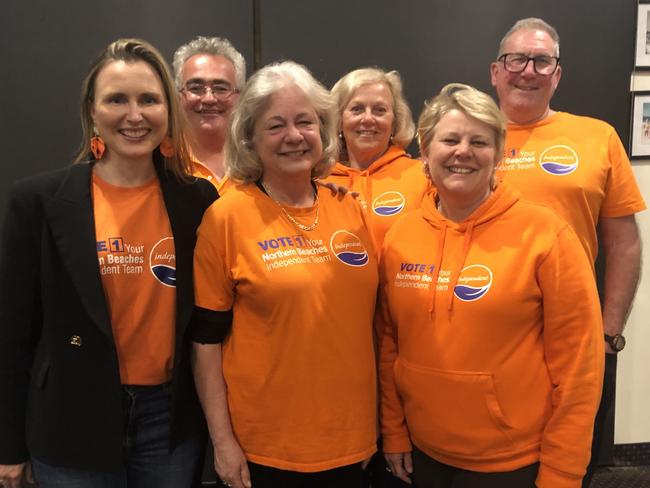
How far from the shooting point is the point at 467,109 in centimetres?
151

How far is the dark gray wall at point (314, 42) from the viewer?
2695mm

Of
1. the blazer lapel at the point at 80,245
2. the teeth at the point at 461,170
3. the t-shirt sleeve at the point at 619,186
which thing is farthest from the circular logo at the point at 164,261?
the t-shirt sleeve at the point at 619,186

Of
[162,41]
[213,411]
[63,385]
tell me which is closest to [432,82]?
[162,41]

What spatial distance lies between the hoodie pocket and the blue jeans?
0.71 m

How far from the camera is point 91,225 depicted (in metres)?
1.43

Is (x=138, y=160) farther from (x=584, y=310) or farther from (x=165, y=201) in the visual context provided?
(x=584, y=310)

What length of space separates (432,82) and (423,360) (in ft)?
6.03

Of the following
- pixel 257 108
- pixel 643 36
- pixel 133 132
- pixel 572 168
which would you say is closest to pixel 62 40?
pixel 133 132

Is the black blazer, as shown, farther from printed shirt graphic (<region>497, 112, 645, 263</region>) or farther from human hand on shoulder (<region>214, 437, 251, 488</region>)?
printed shirt graphic (<region>497, 112, 645, 263</region>)

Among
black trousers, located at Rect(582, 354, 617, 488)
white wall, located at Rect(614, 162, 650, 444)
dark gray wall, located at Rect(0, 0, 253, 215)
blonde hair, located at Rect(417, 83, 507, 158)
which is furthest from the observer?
white wall, located at Rect(614, 162, 650, 444)

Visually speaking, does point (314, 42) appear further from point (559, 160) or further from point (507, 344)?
point (507, 344)

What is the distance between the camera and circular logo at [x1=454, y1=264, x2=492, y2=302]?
57.0 inches

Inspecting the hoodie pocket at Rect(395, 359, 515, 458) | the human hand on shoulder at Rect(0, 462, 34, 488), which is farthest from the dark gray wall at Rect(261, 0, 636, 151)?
the human hand on shoulder at Rect(0, 462, 34, 488)

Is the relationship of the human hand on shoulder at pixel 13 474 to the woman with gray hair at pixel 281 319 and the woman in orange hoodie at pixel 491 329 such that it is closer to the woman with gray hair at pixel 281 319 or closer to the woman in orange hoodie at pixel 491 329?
the woman with gray hair at pixel 281 319
